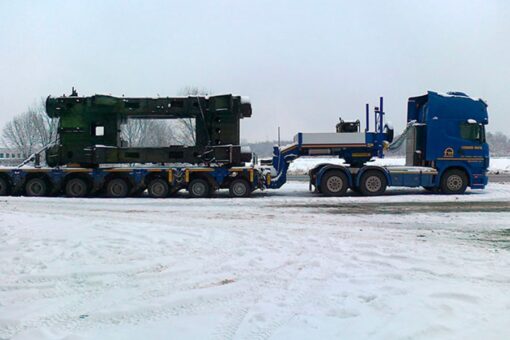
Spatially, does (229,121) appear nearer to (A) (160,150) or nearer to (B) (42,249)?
(A) (160,150)

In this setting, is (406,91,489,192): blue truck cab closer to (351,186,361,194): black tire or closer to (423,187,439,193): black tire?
(423,187,439,193): black tire

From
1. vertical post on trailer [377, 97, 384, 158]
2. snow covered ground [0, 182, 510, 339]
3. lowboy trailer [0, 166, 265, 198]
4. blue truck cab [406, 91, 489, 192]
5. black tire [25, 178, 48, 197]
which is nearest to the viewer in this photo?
snow covered ground [0, 182, 510, 339]

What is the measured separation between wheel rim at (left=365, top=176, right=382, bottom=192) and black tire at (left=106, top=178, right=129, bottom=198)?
9.43 meters

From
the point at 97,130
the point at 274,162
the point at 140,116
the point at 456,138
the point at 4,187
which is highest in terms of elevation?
the point at 140,116

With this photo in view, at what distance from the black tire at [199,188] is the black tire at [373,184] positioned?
19.6 feet

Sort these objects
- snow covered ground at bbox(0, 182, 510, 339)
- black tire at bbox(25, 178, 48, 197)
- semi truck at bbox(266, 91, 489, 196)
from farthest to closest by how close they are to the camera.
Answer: black tire at bbox(25, 178, 48, 197)
semi truck at bbox(266, 91, 489, 196)
snow covered ground at bbox(0, 182, 510, 339)

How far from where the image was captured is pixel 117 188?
16625mm

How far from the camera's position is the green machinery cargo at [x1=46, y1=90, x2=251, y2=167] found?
54.9 feet

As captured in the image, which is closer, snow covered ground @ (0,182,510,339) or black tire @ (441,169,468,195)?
snow covered ground @ (0,182,510,339)

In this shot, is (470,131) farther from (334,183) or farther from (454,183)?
(334,183)

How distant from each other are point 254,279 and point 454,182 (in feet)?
45.9

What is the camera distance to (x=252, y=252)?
22.0ft

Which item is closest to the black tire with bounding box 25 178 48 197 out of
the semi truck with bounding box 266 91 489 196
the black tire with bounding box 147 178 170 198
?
the black tire with bounding box 147 178 170 198

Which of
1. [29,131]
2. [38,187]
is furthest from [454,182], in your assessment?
[29,131]
